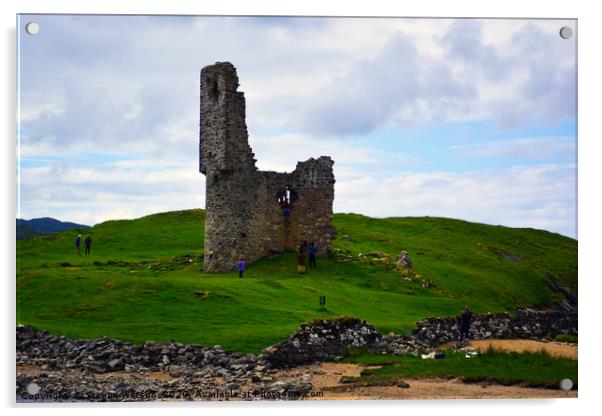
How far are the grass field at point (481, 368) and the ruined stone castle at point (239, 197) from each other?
19425mm

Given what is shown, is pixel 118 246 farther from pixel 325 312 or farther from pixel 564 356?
pixel 564 356

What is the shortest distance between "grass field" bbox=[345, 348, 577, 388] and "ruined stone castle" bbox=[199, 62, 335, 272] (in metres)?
19.4

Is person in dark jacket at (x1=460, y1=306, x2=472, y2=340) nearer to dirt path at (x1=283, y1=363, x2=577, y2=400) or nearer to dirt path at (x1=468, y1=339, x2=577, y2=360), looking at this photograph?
dirt path at (x1=468, y1=339, x2=577, y2=360)

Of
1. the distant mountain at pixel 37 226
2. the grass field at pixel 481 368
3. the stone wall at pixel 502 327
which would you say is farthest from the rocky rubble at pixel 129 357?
the stone wall at pixel 502 327

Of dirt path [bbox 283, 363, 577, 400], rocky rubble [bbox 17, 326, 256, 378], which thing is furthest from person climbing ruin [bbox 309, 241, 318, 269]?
dirt path [bbox 283, 363, 577, 400]

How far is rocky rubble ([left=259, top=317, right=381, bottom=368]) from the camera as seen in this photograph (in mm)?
35625

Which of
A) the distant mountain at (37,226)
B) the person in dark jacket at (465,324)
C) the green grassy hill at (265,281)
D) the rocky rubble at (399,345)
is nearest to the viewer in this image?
the distant mountain at (37,226)

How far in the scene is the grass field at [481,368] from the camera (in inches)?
1312

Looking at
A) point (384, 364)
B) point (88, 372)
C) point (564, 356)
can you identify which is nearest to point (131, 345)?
point (88, 372)

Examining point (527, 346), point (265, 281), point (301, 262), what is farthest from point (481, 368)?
point (301, 262)

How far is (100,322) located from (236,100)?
19.0 m

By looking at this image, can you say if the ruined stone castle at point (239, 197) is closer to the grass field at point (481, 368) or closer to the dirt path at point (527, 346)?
the dirt path at point (527, 346)

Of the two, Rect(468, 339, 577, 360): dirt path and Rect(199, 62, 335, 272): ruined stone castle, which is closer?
Rect(468, 339, 577, 360): dirt path

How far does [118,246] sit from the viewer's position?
231 ft
